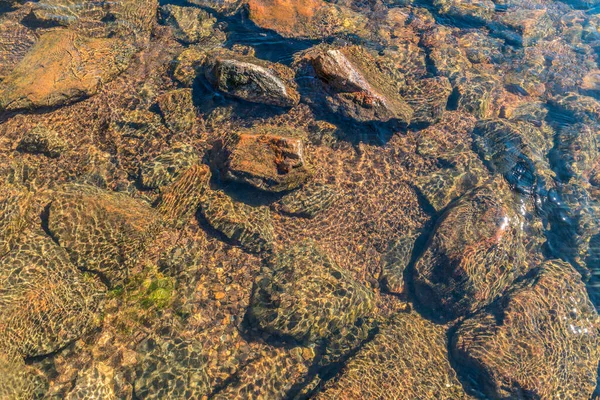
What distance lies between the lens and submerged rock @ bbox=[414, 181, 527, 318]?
24.3ft

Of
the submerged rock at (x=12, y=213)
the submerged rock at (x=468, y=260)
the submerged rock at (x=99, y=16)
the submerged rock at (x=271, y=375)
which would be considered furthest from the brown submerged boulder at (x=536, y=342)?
the submerged rock at (x=99, y=16)

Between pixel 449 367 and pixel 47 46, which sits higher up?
pixel 47 46

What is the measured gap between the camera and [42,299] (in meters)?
5.61

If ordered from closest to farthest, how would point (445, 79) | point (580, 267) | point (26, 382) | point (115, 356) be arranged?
point (26, 382)
point (115, 356)
point (580, 267)
point (445, 79)

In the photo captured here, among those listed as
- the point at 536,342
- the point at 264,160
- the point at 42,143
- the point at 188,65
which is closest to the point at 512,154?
the point at 536,342

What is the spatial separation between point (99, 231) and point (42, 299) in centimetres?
131

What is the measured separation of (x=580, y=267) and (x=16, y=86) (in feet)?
42.9

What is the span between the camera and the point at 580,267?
27.8 feet

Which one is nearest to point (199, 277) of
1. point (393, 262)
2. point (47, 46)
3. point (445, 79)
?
point (393, 262)

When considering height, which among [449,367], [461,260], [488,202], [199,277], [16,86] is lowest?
[449,367]

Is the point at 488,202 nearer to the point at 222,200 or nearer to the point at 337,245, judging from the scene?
the point at 337,245

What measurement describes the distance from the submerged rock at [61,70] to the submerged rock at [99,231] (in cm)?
242

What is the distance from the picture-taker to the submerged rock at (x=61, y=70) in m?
7.36

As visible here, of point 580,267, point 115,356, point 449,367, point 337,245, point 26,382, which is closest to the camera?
point 26,382
